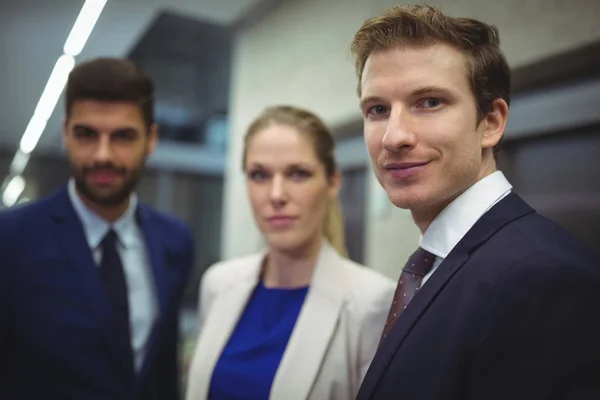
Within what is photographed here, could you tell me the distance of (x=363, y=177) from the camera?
1.74 metres

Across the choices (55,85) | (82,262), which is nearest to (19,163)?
(55,85)

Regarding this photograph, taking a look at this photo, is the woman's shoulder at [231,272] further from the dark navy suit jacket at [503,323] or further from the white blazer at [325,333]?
the dark navy suit jacket at [503,323]

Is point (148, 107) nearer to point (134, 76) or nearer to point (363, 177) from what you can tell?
point (134, 76)

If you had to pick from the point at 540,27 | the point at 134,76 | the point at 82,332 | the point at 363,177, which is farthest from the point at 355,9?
the point at 82,332

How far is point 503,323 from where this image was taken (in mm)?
524

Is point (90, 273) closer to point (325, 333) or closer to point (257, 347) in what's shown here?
point (257, 347)

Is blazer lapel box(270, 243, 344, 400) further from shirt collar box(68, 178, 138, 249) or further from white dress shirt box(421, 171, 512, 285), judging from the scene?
shirt collar box(68, 178, 138, 249)

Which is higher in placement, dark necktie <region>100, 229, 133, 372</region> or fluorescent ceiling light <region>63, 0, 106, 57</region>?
fluorescent ceiling light <region>63, 0, 106, 57</region>

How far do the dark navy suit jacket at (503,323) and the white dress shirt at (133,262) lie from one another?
857mm

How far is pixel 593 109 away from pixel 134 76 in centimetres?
115

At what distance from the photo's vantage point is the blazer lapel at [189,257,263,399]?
43.8 inches

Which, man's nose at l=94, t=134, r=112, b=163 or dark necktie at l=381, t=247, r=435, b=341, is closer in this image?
dark necktie at l=381, t=247, r=435, b=341

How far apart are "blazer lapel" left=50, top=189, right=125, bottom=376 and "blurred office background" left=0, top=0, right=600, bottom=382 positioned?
34 centimetres

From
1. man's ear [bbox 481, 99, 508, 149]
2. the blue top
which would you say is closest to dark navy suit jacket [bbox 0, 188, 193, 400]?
the blue top
